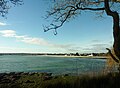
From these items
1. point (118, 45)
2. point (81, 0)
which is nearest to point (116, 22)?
point (118, 45)

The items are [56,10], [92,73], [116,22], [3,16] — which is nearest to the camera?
[3,16]

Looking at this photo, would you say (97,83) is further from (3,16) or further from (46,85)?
(3,16)

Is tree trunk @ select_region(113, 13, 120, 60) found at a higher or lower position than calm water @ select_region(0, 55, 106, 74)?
higher

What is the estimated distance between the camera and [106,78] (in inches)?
484

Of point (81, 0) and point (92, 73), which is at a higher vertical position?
point (81, 0)

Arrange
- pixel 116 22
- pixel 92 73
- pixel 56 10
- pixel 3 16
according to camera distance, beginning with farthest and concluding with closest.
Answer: pixel 56 10 < pixel 92 73 < pixel 116 22 < pixel 3 16

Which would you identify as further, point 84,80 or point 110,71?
point 110,71

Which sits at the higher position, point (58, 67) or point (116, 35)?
point (116, 35)

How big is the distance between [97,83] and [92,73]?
128 centimetres

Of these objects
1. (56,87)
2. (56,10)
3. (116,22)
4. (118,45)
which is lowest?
(56,87)

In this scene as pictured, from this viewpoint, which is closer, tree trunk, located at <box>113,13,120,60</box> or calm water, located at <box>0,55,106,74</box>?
tree trunk, located at <box>113,13,120,60</box>

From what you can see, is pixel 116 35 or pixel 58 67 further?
pixel 58 67

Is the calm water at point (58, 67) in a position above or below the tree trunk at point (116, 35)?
below

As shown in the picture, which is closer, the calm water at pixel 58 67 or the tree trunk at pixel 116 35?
the tree trunk at pixel 116 35
